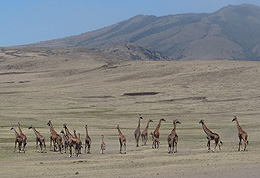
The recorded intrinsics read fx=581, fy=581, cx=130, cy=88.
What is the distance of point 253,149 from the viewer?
24.3m

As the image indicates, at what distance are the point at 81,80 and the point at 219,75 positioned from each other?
2486 centimetres

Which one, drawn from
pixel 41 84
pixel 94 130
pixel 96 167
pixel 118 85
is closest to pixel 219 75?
pixel 118 85

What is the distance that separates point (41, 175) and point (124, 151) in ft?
24.5

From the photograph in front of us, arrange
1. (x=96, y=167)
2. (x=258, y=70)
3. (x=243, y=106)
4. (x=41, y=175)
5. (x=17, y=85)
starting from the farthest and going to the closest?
1. (x=17, y=85)
2. (x=258, y=70)
3. (x=243, y=106)
4. (x=96, y=167)
5. (x=41, y=175)

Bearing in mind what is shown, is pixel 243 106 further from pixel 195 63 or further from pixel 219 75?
pixel 195 63

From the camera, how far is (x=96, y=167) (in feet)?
65.3

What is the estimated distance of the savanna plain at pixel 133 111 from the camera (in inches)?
776

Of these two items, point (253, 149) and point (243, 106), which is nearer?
point (253, 149)

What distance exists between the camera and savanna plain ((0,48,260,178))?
19.7 m

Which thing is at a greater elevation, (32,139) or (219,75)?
(219,75)

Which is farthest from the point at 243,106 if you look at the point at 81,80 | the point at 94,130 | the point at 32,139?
the point at 81,80

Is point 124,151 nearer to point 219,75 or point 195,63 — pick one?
point 219,75

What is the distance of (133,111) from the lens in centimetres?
5338

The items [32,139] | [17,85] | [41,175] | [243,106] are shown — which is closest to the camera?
[41,175]
